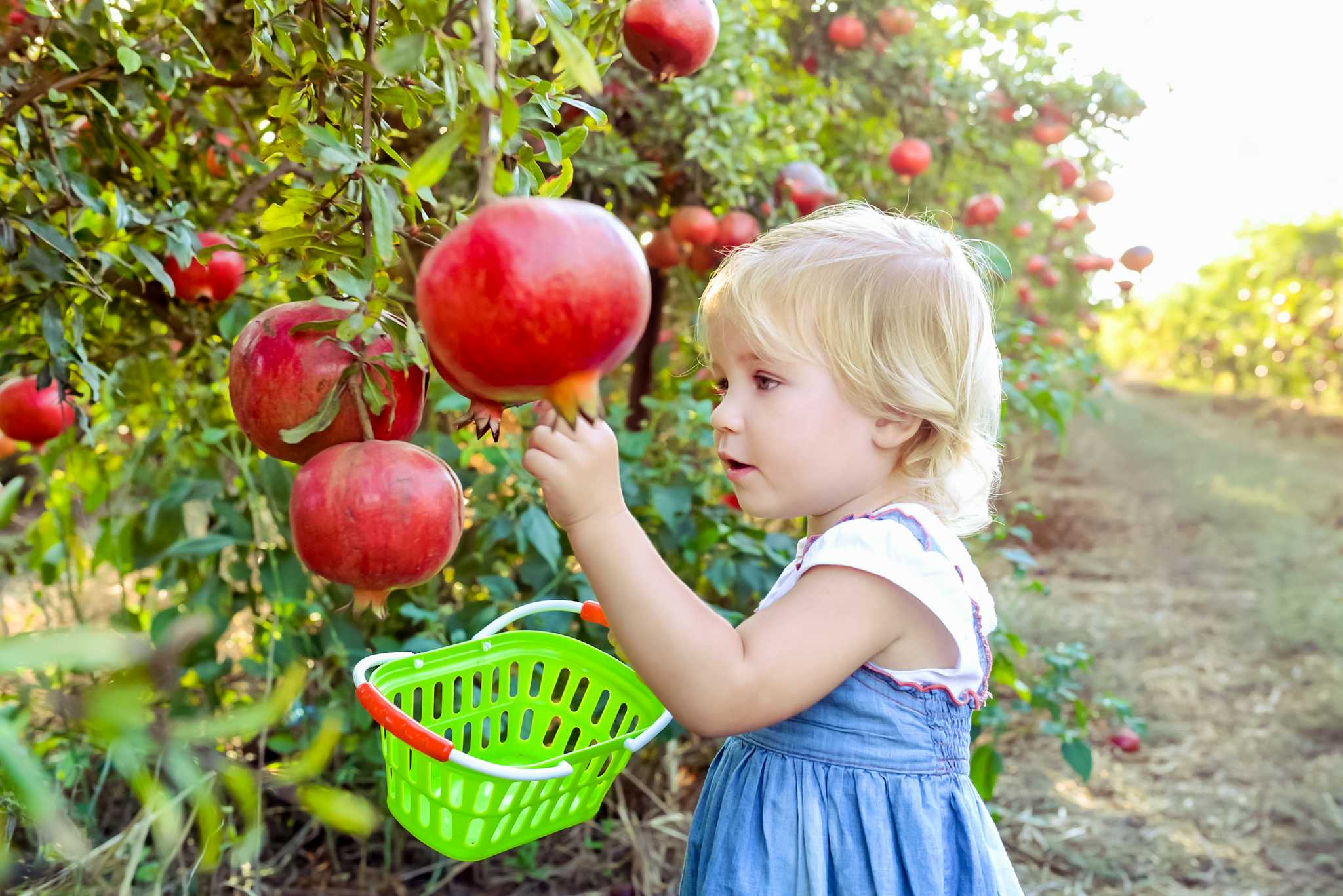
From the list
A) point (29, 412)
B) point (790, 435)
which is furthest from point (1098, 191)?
point (29, 412)

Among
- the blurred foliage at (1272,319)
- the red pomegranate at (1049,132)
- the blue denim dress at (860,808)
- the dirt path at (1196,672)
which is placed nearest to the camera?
the blue denim dress at (860,808)

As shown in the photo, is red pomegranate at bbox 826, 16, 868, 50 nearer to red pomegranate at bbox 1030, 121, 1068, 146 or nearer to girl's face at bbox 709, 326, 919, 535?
red pomegranate at bbox 1030, 121, 1068, 146

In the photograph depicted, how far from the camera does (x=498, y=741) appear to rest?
1.36m

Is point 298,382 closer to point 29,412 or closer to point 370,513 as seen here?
point 370,513

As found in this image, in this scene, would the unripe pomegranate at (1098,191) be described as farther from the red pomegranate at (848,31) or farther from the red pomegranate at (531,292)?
the red pomegranate at (531,292)

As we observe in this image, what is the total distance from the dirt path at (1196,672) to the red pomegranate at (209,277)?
76.9 inches

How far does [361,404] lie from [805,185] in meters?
1.88

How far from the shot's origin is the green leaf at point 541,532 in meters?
1.76

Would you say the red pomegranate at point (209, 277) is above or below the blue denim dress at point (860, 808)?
above

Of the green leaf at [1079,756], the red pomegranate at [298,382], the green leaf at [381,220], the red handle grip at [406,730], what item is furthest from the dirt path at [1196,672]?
the green leaf at [381,220]

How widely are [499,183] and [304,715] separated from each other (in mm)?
1531

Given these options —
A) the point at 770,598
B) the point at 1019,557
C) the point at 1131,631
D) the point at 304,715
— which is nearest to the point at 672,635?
the point at 770,598

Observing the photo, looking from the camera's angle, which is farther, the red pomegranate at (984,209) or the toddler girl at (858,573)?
the red pomegranate at (984,209)

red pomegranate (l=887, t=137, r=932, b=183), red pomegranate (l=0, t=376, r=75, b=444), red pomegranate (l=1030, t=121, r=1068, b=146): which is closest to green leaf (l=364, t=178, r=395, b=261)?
red pomegranate (l=0, t=376, r=75, b=444)
